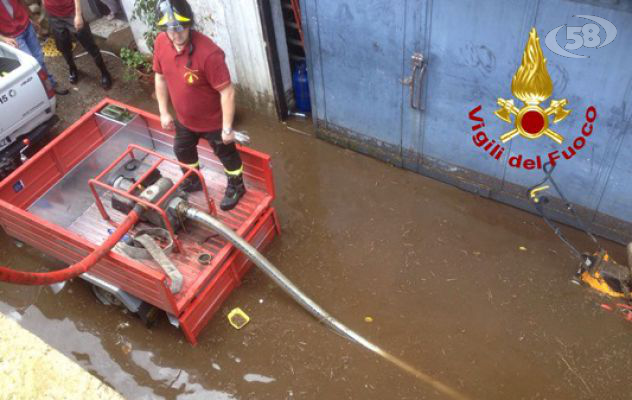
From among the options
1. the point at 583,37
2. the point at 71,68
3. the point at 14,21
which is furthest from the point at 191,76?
the point at 71,68

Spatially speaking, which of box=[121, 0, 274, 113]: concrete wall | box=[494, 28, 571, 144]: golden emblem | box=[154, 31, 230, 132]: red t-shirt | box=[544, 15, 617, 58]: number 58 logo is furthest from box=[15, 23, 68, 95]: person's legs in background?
box=[544, 15, 617, 58]: number 58 logo

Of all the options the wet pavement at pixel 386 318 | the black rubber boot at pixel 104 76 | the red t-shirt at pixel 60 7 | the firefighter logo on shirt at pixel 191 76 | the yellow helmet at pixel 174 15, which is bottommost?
the wet pavement at pixel 386 318

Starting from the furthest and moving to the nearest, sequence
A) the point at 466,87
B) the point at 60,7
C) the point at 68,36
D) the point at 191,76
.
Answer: the point at 68,36 < the point at 60,7 < the point at 466,87 < the point at 191,76

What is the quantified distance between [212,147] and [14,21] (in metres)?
3.64

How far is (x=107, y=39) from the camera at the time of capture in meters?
8.55

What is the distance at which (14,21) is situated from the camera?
22.7ft

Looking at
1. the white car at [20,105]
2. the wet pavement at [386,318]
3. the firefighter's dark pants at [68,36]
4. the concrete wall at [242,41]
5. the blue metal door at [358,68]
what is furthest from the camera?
the firefighter's dark pants at [68,36]

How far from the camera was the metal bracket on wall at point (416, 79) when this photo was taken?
526 cm

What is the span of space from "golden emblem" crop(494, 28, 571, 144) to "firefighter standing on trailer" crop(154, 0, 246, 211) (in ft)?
8.05

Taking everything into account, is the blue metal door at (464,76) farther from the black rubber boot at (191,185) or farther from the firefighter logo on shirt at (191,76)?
the black rubber boot at (191,185)

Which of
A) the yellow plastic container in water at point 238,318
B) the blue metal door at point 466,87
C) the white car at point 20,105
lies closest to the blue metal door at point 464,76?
the blue metal door at point 466,87

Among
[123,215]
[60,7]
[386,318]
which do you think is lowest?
[386,318]

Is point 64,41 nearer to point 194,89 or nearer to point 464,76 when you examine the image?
point 194,89

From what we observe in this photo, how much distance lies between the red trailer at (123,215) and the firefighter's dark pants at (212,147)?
0.15m
